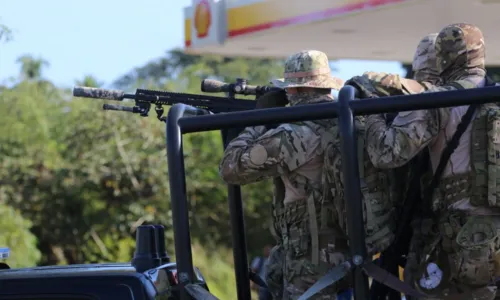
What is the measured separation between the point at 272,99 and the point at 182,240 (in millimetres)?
1032

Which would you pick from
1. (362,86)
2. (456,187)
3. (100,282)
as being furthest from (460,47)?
(100,282)

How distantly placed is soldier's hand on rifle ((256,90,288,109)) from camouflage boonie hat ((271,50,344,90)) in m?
0.11

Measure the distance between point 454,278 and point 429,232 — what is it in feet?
0.63

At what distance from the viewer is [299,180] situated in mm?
3471

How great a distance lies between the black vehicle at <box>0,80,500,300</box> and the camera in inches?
107

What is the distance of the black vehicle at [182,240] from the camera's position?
2.72 m

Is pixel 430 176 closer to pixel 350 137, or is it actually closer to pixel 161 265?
pixel 350 137

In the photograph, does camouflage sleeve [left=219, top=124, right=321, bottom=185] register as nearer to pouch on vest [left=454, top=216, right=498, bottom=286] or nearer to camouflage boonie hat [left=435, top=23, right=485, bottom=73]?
camouflage boonie hat [left=435, top=23, right=485, bottom=73]

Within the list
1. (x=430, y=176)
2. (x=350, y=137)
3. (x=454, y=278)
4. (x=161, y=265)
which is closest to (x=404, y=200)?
(x=430, y=176)

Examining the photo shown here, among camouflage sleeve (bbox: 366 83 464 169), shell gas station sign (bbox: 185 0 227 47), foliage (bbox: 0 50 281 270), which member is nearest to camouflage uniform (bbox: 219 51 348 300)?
camouflage sleeve (bbox: 366 83 464 169)

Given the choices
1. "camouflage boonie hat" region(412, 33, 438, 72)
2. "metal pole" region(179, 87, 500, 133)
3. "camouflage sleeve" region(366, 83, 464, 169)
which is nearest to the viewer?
"metal pole" region(179, 87, 500, 133)

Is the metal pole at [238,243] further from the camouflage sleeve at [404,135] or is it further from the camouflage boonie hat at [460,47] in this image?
the camouflage boonie hat at [460,47]

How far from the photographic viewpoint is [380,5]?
34.6 feet

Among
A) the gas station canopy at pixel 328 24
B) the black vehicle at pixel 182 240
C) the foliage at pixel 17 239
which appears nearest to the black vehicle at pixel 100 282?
the black vehicle at pixel 182 240
